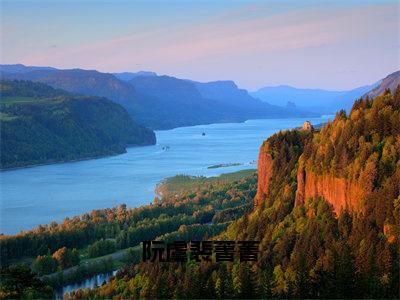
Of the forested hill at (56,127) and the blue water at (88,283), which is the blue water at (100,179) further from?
the blue water at (88,283)

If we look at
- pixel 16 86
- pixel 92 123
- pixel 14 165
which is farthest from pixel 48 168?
pixel 16 86

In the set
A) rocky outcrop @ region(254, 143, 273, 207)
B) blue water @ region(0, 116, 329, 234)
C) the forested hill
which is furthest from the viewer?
the forested hill

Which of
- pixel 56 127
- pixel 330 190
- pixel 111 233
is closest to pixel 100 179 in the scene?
pixel 111 233

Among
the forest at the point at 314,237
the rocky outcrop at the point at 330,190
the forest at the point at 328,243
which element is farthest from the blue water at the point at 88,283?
the rocky outcrop at the point at 330,190

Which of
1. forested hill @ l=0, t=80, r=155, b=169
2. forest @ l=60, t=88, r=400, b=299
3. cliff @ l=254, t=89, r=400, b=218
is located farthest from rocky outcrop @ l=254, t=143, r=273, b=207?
forested hill @ l=0, t=80, r=155, b=169

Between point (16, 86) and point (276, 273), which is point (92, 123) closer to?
point (16, 86)

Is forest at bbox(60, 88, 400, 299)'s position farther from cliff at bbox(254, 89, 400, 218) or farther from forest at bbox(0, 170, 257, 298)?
forest at bbox(0, 170, 257, 298)
